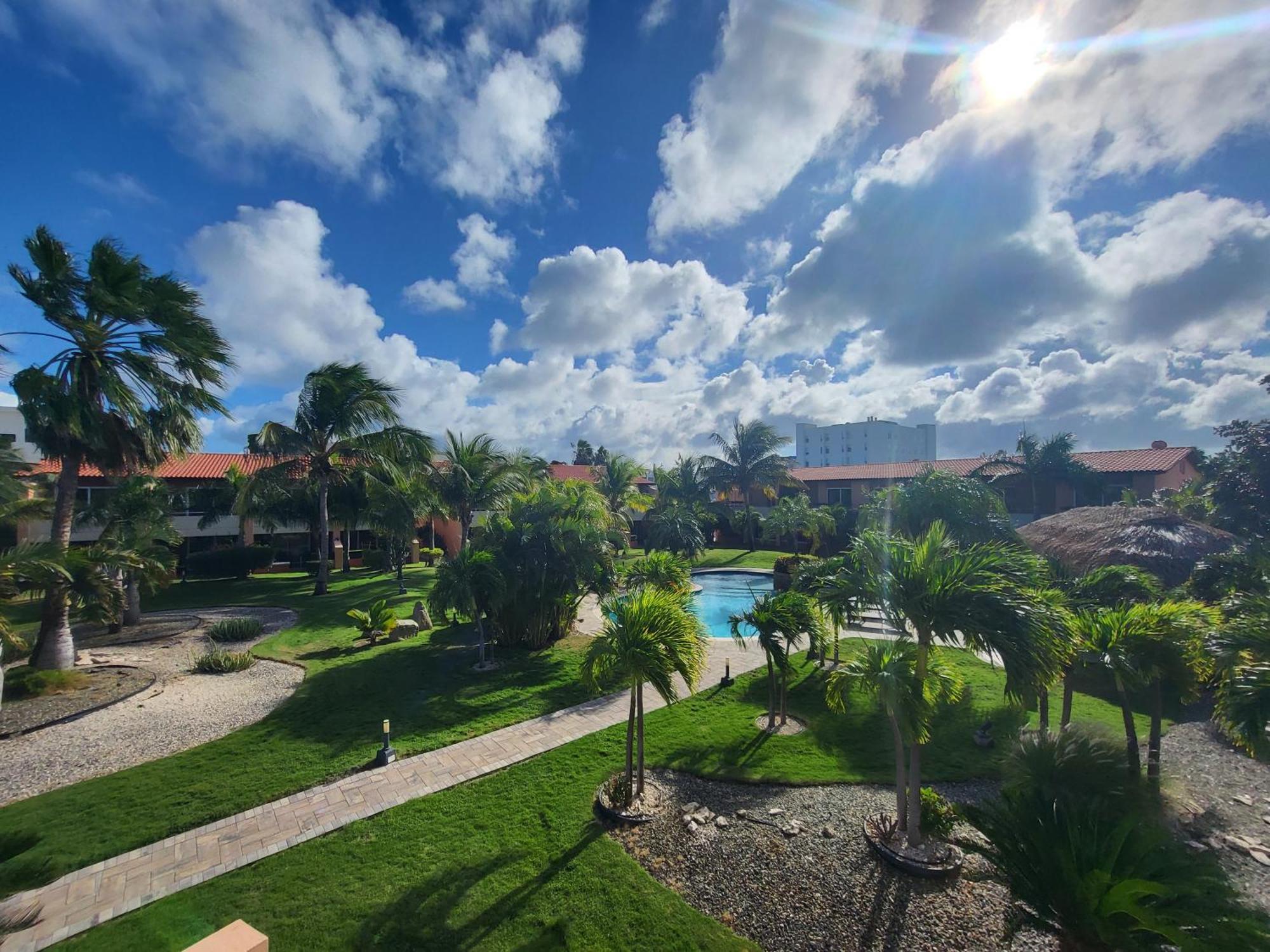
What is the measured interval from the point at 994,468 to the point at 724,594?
1970cm

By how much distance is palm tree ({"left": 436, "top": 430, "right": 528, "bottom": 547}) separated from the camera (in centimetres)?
2145

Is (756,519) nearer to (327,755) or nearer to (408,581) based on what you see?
(408,581)

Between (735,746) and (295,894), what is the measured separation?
6.15 meters

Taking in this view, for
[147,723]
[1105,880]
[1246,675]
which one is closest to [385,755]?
[147,723]

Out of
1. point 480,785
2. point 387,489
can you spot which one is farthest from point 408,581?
point 480,785

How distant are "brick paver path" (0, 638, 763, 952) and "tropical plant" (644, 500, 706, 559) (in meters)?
20.0

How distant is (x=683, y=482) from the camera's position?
1513 inches

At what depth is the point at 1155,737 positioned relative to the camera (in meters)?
7.28

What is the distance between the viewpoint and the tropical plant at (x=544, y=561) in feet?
43.1

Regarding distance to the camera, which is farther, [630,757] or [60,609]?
[60,609]

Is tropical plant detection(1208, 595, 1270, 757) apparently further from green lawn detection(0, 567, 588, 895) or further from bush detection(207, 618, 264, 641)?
bush detection(207, 618, 264, 641)

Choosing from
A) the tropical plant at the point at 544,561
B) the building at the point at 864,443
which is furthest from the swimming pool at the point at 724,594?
the building at the point at 864,443

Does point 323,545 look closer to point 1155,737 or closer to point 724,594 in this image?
point 724,594

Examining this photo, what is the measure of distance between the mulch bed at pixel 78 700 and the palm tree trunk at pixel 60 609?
526mm
